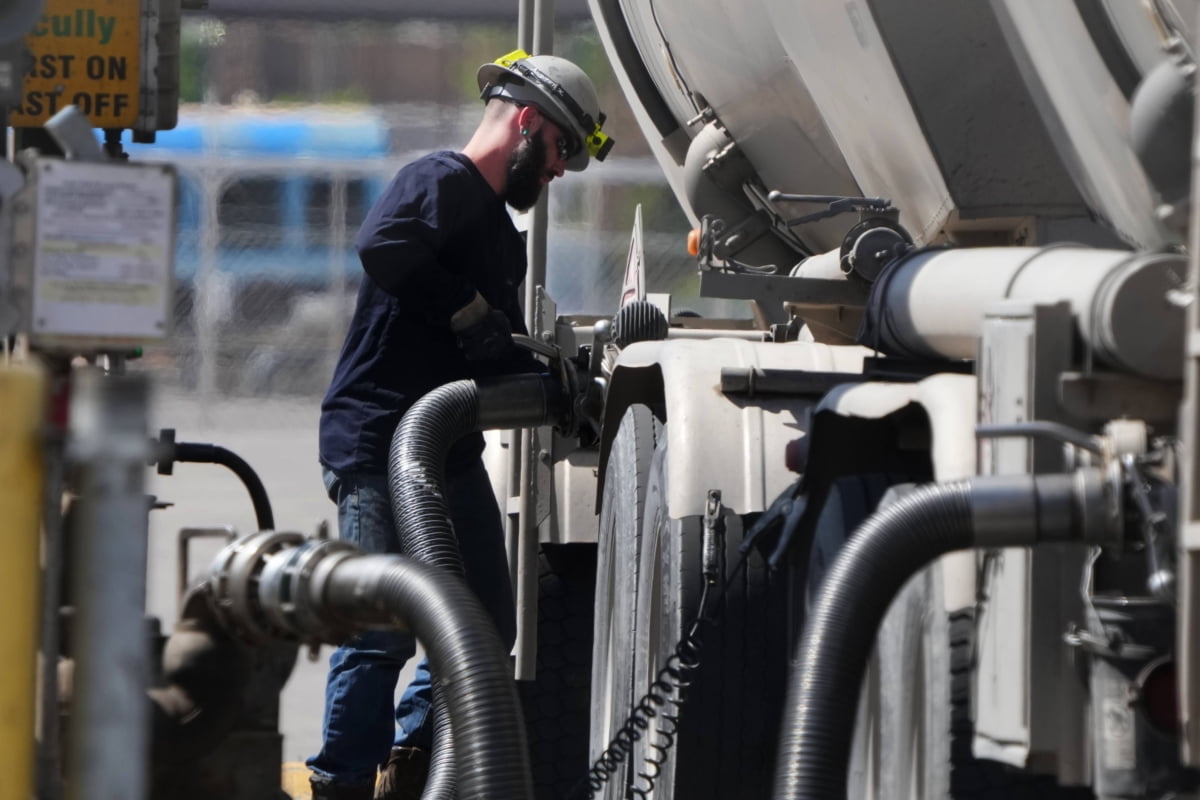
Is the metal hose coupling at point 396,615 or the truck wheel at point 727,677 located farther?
the truck wheel at point 727,677

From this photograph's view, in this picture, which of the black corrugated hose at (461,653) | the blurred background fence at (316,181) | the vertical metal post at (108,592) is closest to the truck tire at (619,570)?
the black corrugated hose at (461,653)

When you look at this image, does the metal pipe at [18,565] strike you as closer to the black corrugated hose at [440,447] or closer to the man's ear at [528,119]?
the black corrugated hose at [440,447]

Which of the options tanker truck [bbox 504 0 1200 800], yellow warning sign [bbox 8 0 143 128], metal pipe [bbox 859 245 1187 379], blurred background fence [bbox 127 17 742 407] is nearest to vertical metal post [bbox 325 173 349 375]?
blurred background fence [bbox 127 17 742 407]

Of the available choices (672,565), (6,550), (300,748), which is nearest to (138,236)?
(6,550)

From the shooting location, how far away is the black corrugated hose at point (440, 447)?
3461mm

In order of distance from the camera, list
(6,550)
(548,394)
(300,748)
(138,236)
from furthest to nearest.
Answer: (300,748) < (548,394) < (138,236) < (6,550)

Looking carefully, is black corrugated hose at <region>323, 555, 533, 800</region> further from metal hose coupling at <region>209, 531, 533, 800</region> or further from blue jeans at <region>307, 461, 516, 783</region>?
blue jeans at <region>307, 461, 516, 783</region>

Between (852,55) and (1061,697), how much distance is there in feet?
4.89

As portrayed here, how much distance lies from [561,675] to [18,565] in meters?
2.95

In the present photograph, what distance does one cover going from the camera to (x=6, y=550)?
1625 mm

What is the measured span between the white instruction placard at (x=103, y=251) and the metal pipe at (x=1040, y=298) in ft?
3.11

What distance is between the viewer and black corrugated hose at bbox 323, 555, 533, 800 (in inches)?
82.1

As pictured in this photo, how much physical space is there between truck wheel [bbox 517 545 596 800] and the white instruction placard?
2.74 m

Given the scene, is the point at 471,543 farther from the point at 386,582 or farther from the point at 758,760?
the point at 386,582
